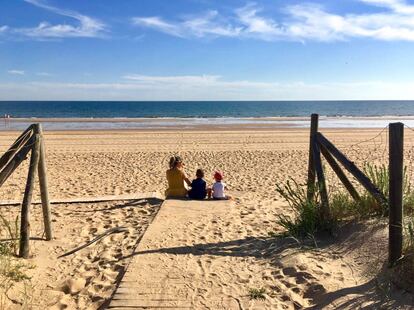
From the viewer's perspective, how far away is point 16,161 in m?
5.69

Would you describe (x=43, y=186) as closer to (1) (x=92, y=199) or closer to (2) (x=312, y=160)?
(1) (x=92, y=199)

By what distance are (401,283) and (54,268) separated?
3881mm

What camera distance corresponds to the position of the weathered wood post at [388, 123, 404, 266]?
427 cm

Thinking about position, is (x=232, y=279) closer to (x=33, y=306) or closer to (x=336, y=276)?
(x=336, y=276)

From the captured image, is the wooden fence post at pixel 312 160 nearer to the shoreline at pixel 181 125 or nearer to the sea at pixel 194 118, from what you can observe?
the shoreline at pixel 181 125

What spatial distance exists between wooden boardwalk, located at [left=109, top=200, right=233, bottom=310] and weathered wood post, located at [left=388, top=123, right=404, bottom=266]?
177cm

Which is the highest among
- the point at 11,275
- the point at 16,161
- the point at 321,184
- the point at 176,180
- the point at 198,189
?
the point at 16,161

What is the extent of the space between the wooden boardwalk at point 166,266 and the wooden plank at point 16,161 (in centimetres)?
190

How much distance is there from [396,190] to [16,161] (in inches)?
179

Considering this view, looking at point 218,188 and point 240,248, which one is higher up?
point 218,188

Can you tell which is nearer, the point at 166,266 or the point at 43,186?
the point at 166,266

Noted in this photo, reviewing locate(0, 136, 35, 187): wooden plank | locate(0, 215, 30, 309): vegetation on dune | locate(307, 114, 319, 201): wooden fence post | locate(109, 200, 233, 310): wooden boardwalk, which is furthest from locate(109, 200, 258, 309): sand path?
locate(0, 136, 35, 187): wooden plank

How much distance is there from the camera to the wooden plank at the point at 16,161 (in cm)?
553

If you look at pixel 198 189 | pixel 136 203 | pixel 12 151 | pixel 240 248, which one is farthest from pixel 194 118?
pixel 240 248
